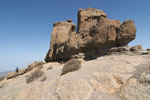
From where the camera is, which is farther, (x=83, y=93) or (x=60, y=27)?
(x=60, y=27)

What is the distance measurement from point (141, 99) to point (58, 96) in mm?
2931

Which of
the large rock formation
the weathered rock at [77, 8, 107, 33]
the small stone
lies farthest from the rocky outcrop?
the small stone

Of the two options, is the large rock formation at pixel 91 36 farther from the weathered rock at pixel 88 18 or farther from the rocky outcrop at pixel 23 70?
the rocky outcrop at pixel 23 70

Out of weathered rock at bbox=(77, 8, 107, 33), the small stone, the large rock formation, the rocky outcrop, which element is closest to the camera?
the small stone

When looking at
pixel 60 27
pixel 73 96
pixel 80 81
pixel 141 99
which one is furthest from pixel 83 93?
pixel 60 27

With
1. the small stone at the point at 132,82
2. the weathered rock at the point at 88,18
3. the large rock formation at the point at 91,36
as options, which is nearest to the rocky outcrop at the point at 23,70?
the large rock formation at the point at 91,36

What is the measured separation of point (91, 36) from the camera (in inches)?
552

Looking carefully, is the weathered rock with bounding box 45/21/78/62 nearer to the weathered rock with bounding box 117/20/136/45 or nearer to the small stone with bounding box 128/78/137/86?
the weathered rock with bounding box 117/20/136/45

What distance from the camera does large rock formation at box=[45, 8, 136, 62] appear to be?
1095 centimetres

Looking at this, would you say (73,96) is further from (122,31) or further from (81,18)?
(81,18)

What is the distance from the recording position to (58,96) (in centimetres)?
384

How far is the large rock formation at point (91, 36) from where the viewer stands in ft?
35.9

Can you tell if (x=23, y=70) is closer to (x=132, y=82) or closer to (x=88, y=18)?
(x=88, y=18)

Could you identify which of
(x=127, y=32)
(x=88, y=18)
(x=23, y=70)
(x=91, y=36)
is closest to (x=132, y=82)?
(x=127, y=32)
